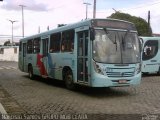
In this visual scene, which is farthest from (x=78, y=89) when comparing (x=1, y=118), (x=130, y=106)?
(x=1, y=118)

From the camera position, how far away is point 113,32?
1517 cm

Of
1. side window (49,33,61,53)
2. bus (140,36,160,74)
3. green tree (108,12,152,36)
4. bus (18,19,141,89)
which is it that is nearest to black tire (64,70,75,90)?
bus (18,19,141,89)

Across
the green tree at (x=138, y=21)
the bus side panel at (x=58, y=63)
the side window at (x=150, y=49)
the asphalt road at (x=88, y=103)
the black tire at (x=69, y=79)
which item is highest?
the green tree at (x=138, y=21)

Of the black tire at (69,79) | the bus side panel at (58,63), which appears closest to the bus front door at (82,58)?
the bus side panel at (58,63)

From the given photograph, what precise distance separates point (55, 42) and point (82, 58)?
4.01 meters

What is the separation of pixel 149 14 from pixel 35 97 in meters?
39.6

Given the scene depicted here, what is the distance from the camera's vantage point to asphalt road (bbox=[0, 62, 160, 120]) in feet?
36.2

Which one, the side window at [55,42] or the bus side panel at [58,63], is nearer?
the bus side panel at [58,63]

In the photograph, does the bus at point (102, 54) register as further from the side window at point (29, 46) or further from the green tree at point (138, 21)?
the green tree at point (138, 21)

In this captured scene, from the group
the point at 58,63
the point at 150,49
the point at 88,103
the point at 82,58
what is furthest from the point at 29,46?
the point at 88,103

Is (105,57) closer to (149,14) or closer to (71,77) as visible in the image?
(71,77)

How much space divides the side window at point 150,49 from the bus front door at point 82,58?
9.43 meters

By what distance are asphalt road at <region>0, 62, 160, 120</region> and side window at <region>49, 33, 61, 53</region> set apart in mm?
2603

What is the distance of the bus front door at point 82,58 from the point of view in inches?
599
